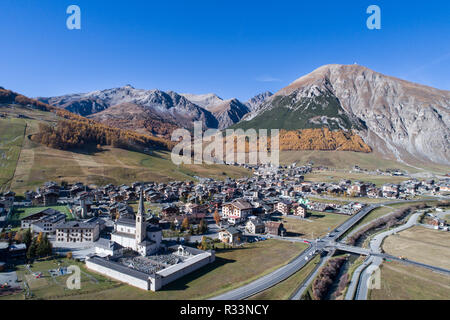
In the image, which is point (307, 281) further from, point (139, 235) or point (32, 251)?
point (32, 251)

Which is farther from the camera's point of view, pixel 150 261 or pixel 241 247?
pixel 241 247

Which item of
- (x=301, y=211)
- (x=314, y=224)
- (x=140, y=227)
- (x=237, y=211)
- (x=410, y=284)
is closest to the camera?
(x=410, y=284)

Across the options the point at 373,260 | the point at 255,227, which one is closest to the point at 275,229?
the point at 255,227

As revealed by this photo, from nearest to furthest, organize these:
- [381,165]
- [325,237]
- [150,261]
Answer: [150,261] < [325,237] < [381,165]

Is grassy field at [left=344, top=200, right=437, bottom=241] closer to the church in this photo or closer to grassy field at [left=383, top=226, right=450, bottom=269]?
grassy field at [left=383, top=226, right=450, bottom=269]

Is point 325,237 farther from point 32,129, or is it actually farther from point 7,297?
point 32,129

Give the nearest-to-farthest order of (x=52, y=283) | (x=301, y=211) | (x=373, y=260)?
1. (x=52, y=283)
2. (x=373, y=260)
3. (x=301, y=211)
